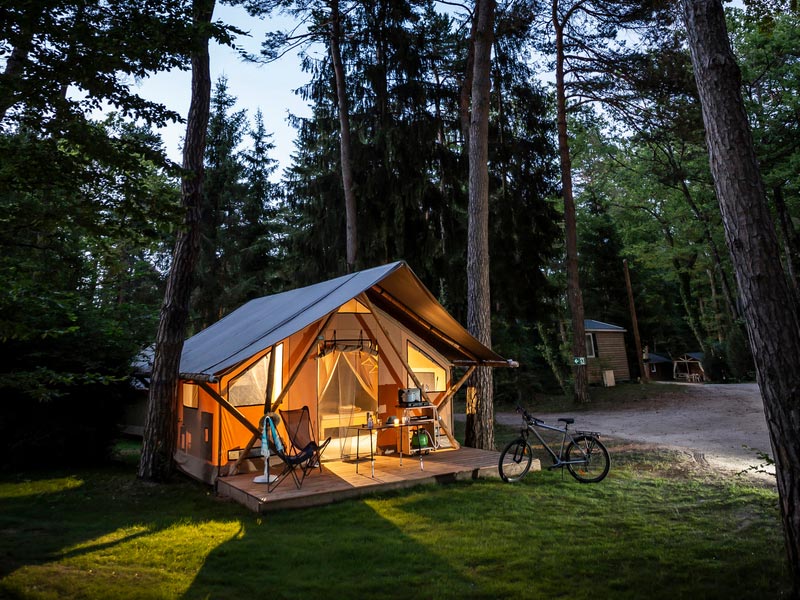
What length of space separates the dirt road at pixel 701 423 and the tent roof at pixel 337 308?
3.17 meters

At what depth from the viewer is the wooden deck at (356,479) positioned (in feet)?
15.4

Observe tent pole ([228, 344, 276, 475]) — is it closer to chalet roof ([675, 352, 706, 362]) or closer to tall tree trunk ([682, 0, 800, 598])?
tall tree trunk ([682, 0, 800, 598])

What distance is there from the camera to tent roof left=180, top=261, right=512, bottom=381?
5473 mm

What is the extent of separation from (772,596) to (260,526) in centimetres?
348

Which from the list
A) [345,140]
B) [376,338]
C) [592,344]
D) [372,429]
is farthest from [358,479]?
[592,344]

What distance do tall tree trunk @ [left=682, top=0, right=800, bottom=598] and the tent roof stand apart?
11.7 feet

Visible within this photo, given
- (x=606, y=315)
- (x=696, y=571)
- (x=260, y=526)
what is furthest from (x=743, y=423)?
(x=606, y=315)

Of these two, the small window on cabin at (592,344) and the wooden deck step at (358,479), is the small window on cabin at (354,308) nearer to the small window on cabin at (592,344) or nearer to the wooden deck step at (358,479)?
the wooden deck step at (358,479)

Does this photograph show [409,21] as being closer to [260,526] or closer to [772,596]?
[260,526]

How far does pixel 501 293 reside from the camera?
39.5 feet

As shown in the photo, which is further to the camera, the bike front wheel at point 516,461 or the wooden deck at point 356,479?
the bike front wheel at point 516,461

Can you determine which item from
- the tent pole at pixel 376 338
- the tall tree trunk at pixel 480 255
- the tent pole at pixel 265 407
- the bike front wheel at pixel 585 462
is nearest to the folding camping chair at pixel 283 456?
the tent pole at pixel 265 407

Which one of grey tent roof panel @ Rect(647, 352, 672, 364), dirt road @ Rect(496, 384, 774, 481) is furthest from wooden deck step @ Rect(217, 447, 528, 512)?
grey tent roof panel @ Rect(647, 352, 672, 364)

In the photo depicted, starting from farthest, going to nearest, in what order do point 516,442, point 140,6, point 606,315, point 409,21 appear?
point 606,315
point 409,21
point 516,442
point 140,6
